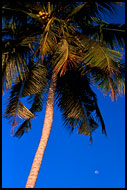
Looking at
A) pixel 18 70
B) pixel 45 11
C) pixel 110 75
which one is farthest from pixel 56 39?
pixel 110 75

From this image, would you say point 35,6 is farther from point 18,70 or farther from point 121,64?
point 121,64

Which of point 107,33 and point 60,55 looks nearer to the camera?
point 60,55

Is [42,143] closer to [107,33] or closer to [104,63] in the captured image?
[104,63]

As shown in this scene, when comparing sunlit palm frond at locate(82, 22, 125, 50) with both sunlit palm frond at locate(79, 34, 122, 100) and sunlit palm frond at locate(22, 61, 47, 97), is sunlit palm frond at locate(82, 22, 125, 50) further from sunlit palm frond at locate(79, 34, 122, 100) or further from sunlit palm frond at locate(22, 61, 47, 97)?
sunlit palm frond at locate(22, 61, 47, 97)

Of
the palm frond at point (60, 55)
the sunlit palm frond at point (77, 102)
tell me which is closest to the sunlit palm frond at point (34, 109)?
the sunlit palm frond at point (77, 102)

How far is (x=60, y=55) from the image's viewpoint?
5.59 m

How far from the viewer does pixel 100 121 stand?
23.3ft

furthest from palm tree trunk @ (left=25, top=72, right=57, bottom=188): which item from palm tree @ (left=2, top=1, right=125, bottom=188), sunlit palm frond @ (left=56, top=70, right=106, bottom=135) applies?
sunlit palm frond @ (left=56, top=70, right=106, bottom=135)

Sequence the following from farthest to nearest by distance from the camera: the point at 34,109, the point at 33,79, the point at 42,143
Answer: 1. the point at 34,109
2. the point at 33,79
3. the point at 42,143

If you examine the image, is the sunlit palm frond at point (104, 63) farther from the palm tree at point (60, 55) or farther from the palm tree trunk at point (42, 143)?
the palm tree trunk at point (42, 143)

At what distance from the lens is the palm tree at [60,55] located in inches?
218

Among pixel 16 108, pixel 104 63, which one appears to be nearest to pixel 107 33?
pixel 104 63

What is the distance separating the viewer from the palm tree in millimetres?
5547

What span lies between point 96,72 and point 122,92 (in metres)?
0.95
